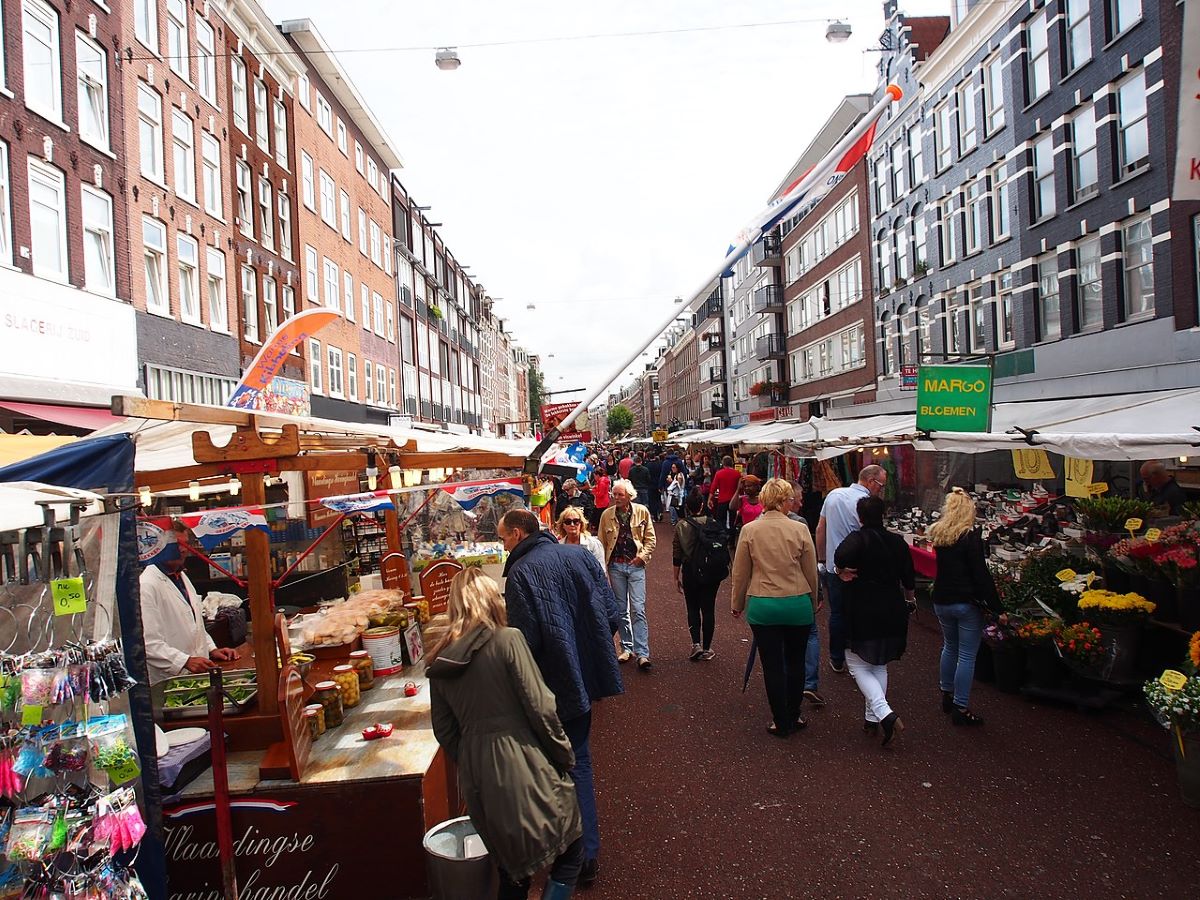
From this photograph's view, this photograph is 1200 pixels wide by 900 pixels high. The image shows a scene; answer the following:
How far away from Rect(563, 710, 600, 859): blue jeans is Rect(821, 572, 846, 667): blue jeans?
3.64 metres

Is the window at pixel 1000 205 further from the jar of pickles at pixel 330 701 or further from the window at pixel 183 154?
the jar of pickles at pixel 330 701

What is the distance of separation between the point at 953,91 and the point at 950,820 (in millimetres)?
25189

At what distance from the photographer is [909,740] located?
5.75m

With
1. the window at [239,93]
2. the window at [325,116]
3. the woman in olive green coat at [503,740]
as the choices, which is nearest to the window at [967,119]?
the window at [239,93]

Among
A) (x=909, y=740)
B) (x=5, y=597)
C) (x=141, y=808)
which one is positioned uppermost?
(x=5, y=597)

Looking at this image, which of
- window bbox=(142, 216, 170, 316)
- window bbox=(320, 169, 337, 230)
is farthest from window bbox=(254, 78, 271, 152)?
window bbox=(142, 216, 170, 316)

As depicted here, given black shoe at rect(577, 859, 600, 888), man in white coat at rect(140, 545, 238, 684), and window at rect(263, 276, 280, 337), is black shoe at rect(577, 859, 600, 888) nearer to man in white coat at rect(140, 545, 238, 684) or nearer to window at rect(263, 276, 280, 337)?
man in white coat at rect(140, 545, 238, 684)

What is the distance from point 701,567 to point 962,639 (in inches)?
95.2

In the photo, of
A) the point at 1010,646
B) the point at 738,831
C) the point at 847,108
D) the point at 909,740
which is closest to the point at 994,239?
the point at 847,108

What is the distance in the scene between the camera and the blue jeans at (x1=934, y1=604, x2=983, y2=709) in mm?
5984

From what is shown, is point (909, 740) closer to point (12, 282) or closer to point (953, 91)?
point (12, 282)

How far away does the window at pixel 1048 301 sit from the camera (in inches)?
792

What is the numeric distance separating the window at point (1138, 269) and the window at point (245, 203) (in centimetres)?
2064

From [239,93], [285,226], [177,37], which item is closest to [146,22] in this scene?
[177,37]
